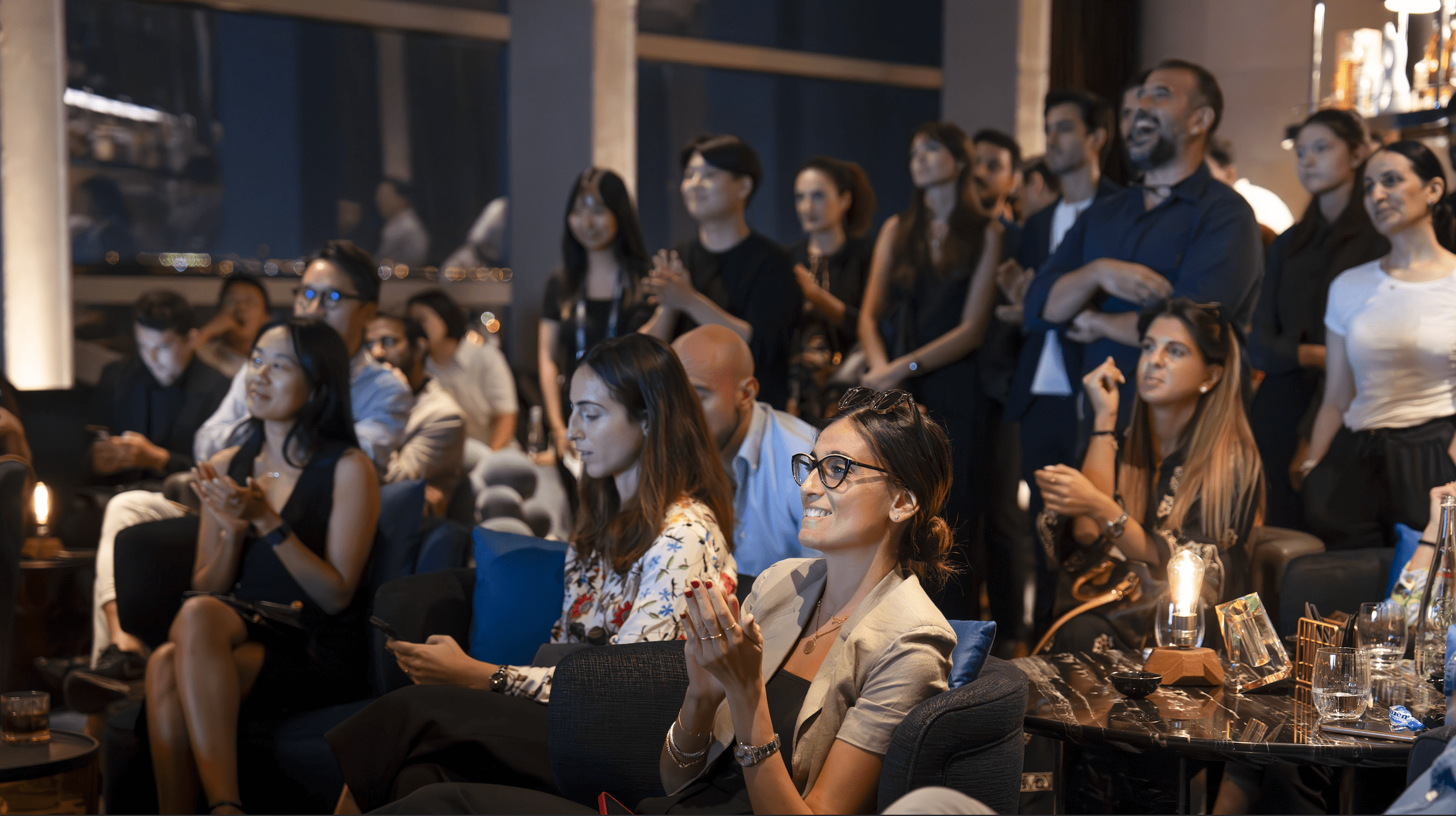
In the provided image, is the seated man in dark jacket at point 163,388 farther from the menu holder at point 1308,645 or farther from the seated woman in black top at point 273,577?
the menu holder at point 1308,645

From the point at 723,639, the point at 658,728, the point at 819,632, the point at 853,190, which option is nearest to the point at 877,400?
the point at 819,632

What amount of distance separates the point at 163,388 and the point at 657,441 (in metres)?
3.09

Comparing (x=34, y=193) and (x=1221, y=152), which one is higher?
(x=1221, y=152)

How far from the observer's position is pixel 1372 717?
2.21 meters

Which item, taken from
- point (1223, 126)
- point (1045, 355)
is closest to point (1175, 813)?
point (1045, 355)

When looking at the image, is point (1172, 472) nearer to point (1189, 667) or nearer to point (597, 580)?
point (1189, 667)

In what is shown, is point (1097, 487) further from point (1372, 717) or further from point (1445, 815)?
point (1445, 815)

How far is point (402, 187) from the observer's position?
266 inches

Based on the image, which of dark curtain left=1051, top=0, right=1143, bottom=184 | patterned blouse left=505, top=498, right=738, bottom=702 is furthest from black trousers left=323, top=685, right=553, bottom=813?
dark curtain left=1051, top=0, right=1143, bottom=184

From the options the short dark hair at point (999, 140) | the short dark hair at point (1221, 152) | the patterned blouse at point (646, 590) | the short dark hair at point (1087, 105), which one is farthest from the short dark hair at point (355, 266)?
the short dark hair at point (1221, 152)

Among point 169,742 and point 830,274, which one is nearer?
point 169,742

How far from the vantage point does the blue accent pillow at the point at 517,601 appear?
286 centimetres

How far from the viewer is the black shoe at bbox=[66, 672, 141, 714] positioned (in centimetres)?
351

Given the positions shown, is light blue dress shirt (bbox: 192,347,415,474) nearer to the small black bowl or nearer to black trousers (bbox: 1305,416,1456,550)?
the small black bowl
